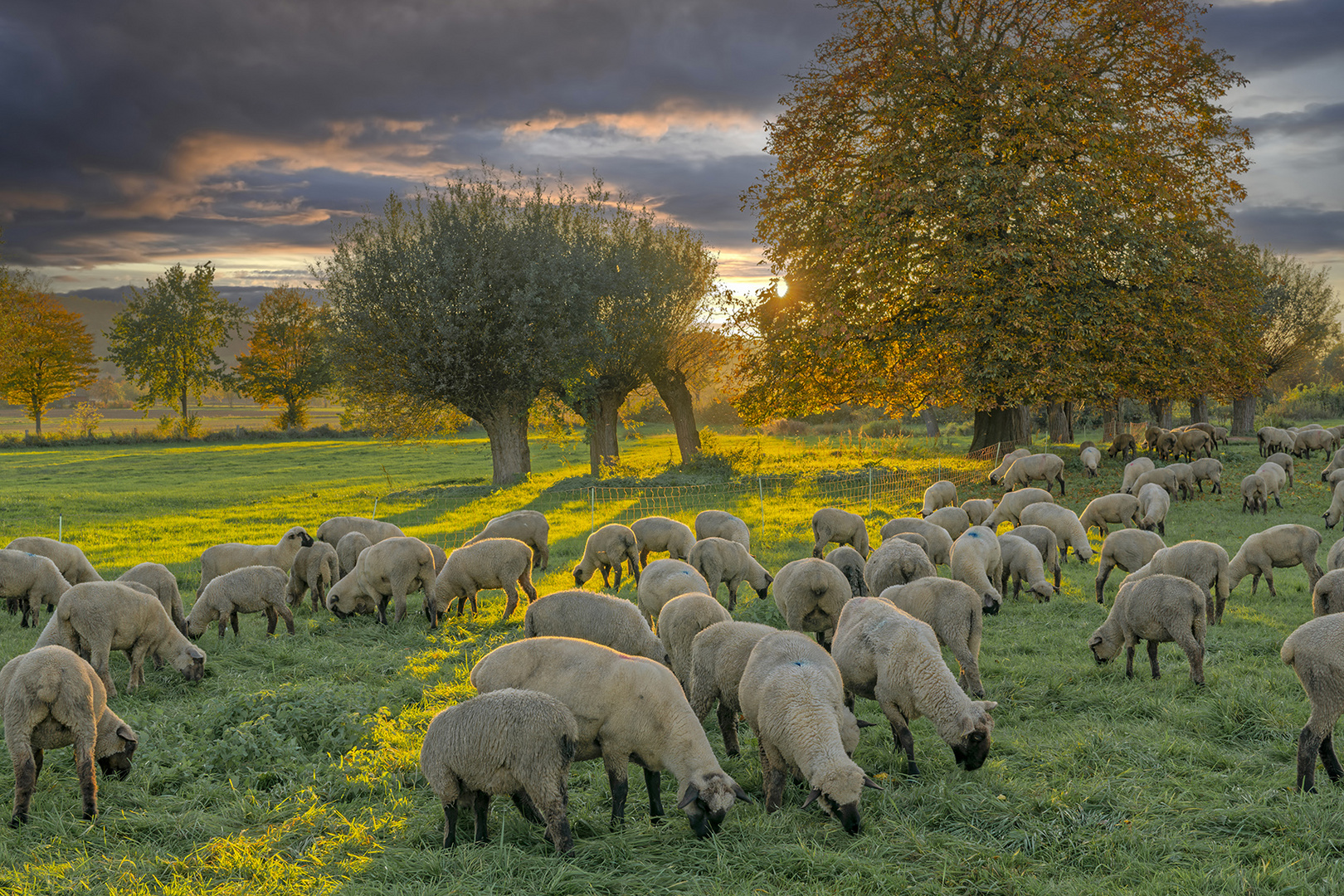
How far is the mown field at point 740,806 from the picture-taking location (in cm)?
531

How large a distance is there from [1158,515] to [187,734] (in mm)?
17444

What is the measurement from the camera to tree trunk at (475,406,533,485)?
31422 mm

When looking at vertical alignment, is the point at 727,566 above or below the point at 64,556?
below

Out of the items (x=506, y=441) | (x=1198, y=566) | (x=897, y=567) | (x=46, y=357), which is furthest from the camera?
(x=46, y=357)

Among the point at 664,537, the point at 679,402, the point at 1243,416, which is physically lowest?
the point at 664,537

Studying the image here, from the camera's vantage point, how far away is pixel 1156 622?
348 inches

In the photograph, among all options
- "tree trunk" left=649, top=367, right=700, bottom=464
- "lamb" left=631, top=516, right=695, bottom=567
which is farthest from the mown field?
"tree trunk" left=649, top=367, right=700, bottom=464

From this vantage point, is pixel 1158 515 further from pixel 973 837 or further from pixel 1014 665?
pixel 973 837

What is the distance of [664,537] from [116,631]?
8.47 m

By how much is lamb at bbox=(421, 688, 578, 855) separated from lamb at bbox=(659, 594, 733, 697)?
107 inches

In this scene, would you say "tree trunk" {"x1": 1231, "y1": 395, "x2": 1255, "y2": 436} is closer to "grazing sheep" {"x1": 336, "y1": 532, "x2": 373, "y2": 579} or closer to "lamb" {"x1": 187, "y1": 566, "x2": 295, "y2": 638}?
"grazing sheep" {"x1": 336, "y1": 532, "x2": 373, "y2": 579}

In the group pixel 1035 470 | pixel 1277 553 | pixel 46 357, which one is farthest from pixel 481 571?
pixel 46 357

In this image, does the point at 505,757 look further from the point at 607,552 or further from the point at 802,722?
the point at 607,552

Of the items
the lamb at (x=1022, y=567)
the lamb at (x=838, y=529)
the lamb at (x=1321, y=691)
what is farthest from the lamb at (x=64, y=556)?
the lamb at (x=1321, y=691)
